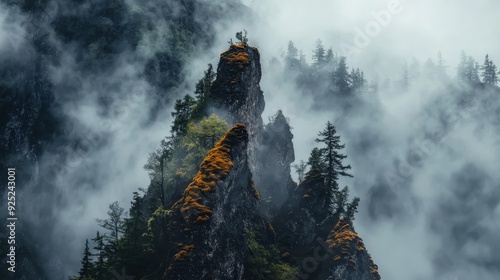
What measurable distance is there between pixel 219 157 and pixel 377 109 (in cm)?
13302

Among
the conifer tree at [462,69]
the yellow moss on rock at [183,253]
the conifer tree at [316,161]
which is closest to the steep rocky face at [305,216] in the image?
the conifer tree at [316,161]

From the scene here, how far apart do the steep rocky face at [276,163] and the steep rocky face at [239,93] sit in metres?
2.72

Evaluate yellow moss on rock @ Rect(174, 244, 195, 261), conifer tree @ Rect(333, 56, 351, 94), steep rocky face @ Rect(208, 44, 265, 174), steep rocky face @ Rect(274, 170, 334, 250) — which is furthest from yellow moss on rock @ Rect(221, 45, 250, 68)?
conifer tree @ Rect(333, 56, 351, 94)

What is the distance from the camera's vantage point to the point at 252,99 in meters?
85.9

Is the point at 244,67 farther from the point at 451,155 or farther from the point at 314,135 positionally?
the point at 451,155

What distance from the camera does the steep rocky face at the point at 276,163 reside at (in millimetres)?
83312

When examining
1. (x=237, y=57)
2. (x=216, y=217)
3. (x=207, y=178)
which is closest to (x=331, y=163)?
(x=237, y=57)

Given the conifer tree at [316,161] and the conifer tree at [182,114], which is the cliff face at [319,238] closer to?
the conifer tree at [316,161]

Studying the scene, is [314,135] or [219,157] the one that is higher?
[314,135]

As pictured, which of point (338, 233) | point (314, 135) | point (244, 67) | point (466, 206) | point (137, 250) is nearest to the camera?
point (137, 250)

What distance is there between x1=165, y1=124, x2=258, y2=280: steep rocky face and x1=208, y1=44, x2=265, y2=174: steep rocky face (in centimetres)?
1298

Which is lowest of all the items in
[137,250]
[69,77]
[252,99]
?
[137,250]

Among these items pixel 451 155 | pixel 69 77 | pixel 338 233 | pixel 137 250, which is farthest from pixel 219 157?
pixel 451 155

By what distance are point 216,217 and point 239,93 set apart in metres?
28.7
